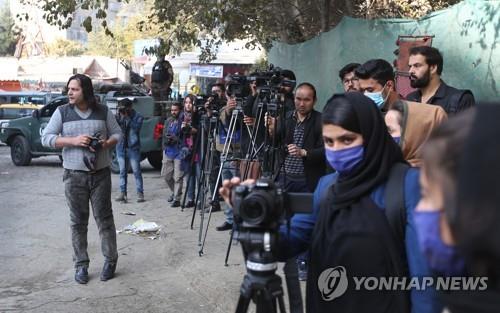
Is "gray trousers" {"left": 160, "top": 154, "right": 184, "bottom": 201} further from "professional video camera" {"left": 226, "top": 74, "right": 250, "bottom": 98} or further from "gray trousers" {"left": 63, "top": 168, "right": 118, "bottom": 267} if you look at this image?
"gray trousers" {"left": 63, "top": 168, "right": 118, "bottom": 267}

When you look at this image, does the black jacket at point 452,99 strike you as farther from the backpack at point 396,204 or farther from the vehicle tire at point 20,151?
the vehicle tire at point 20,151

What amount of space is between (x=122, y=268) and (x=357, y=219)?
4.28m

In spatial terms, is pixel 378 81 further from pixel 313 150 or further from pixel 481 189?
pixel 481 189

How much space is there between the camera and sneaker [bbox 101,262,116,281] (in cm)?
565

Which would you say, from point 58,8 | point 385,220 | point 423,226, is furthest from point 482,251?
point 58,8

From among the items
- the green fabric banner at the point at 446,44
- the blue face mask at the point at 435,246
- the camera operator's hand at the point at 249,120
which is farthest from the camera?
the camera operator's hand at the point at 249,120

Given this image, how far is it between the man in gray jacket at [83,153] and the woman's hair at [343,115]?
3434 mm

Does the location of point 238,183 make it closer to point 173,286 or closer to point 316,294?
point 316,294

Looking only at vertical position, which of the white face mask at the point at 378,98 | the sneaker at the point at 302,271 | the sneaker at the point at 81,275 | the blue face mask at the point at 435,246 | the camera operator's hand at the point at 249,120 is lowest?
the sneaker at the point at 81,275

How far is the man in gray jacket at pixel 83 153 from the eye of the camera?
5367 mm

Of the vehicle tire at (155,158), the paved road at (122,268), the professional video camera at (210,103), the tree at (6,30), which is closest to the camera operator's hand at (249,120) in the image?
the professional video camera at (210,103)

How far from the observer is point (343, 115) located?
2260 millimetres

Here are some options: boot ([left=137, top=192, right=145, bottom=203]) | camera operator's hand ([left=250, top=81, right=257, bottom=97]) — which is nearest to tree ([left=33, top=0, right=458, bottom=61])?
camera operator's hand ([left=250, top=81, right=257, bottom=97])

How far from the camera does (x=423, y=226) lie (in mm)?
1394
